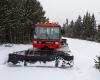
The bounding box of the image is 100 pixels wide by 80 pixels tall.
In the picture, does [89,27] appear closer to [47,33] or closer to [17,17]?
[17,17]

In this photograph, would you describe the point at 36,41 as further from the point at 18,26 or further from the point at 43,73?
the point at 18,26

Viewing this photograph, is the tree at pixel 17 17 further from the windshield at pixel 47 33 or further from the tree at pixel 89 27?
Answer: the tree at pixel 89 27

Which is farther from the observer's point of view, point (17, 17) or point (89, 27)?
point (89, 27)

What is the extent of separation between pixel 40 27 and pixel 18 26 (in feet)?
45.9

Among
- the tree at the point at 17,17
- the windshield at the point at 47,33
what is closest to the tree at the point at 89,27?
the tree at the point at 17,17

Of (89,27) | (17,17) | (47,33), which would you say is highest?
(17,17)

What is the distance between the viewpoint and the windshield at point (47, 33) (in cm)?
2186

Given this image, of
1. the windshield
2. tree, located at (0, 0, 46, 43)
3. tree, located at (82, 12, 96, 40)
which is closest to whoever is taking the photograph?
the windshield

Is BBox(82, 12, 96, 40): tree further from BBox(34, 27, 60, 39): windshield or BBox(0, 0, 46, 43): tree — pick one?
BBox(34, 27, 60, 39): windshield

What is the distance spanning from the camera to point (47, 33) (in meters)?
22.0

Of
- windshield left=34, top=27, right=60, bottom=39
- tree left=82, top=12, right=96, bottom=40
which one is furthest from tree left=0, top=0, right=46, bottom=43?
tree left=82, top=12, right=96, bottom=40

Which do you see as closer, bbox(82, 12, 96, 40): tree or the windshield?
the windshield

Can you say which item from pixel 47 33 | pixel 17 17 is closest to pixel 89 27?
pixel 17 17

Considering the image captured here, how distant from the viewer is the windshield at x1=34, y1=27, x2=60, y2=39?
21.9m
